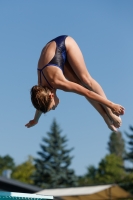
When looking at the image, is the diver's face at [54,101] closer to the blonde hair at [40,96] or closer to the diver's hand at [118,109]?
the blonde hair at [40,96]

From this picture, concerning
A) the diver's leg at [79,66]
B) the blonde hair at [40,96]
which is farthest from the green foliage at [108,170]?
the blonde hair at [40,96]

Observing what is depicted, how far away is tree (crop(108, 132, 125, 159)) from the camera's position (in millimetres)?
97062

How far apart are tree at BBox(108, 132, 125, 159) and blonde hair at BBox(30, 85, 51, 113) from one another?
90566 millimetres

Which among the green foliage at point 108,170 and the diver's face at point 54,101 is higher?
the green foliage at point 108,170

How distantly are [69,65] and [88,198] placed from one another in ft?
71.6

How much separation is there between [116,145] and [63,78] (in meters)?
91.9

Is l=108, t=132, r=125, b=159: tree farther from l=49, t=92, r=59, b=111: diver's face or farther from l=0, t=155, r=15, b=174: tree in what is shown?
l=49, t=92, r=59, b=111: diver's face

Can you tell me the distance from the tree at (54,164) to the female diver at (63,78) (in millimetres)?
41116

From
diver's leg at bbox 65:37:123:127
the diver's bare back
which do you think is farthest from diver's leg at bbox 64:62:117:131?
the diver's bare back

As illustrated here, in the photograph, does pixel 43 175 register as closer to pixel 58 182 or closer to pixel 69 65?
pixel 58 182

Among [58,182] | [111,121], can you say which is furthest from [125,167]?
[111,121]

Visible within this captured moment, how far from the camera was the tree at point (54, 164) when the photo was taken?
4881 centimetres

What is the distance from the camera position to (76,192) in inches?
1091

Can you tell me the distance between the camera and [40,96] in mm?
6898
